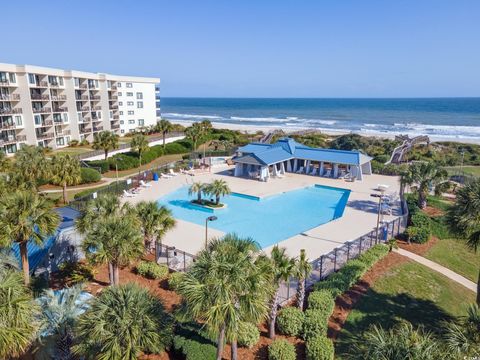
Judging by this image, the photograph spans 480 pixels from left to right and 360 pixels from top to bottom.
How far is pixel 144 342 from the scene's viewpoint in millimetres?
10289

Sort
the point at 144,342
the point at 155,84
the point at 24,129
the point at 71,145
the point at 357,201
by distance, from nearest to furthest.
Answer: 1. the point at 144,342
2. the point at 357,201
3. the point at 24,129
4. the point at 71,145
5. the point at 155,84

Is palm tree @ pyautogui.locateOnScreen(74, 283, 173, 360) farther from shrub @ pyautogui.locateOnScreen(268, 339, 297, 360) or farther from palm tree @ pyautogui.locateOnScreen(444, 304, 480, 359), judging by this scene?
palm tree @ pyautogui.locateOnScreen(444, 304, 480, 359)

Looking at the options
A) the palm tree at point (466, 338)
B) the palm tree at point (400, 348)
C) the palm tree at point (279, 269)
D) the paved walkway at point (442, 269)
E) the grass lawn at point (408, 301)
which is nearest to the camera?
the palm tree at point (400, 348)

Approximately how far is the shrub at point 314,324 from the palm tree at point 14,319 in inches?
382

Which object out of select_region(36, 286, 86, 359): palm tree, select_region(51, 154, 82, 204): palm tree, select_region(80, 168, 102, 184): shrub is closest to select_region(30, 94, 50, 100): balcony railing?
select_region(80, 168, 102, 184): shrub

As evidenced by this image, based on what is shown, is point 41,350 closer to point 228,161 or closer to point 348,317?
point 348,317

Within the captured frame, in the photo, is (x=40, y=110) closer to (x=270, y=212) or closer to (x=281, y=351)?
(x=270, y=212)

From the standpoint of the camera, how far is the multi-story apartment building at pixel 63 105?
48188 millimetres

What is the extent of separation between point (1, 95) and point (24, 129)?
537 cm

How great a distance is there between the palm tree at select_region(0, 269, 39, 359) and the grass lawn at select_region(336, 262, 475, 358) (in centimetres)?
1086

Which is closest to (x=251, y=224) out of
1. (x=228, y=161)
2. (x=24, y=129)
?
(x=228, y=161)

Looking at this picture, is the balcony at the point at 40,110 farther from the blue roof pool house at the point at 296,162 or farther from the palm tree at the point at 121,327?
the palm tree at the point at 121,327

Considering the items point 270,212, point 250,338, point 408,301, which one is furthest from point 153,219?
point 270,212

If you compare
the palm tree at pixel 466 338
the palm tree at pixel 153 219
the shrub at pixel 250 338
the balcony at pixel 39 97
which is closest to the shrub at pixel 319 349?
the shrub at pixel 250 338
